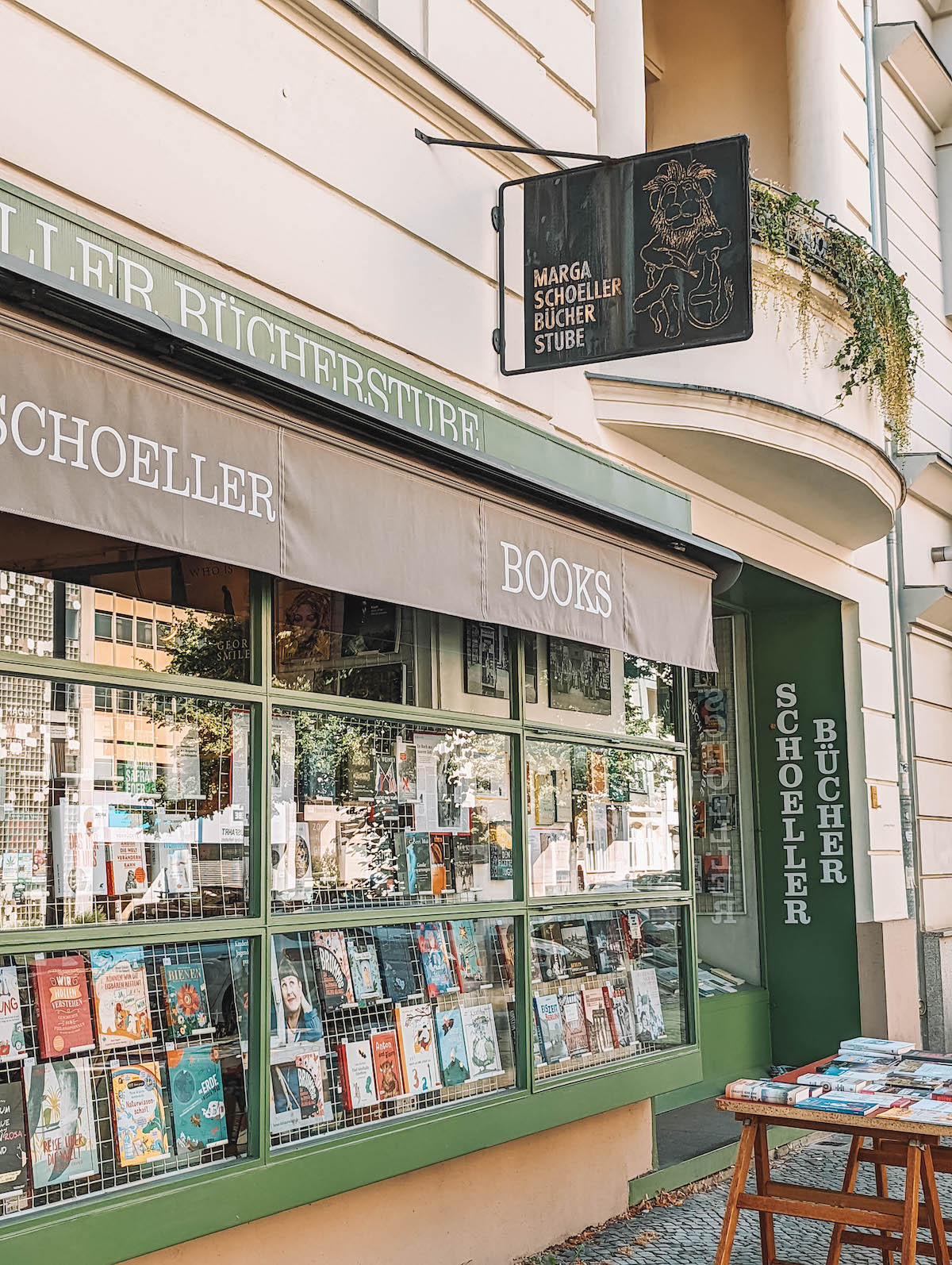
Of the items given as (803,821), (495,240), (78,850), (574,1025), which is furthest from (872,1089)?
(803,821)

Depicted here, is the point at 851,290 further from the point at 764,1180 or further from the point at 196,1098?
the point at 196,1098

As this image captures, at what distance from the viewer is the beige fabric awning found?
3346 mm

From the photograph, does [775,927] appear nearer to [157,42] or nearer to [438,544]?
[438,544]

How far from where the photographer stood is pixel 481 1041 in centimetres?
537

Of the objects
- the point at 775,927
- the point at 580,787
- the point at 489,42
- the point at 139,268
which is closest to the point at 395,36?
the point at 489,42

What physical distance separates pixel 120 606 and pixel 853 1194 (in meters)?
3.10

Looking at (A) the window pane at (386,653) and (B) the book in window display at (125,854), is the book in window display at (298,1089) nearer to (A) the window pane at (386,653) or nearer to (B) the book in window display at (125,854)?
(B) the book in window display at (125,854)

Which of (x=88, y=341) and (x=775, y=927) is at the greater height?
(x=88, y=341)

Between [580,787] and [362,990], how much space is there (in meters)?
1.79

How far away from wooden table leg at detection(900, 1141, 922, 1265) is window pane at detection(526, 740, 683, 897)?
202cm

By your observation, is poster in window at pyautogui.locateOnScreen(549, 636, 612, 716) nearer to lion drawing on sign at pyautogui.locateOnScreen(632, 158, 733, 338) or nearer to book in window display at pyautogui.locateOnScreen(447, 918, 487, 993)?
book in window display at pyautogui.locateOnScreen(447, 918, 487, 993)

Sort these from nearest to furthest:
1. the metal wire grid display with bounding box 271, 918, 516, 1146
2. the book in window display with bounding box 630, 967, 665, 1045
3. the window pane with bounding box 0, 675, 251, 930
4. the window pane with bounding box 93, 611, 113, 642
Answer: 1. the window pane with bounding box 0, 675, 251, 930
2. the window pane with bounding box 93, 611, 113, 642
3. the metal wire grid display with bounding box 271, 918, 516, 1146
4. the book in window display with bounding box 630, 967, 665, 1045

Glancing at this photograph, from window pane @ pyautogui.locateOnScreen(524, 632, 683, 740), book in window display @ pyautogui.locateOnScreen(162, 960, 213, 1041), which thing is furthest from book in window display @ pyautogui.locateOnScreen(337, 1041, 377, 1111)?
window pane @ pyautogui.locateOnScreen(524, 632, 683, 740)

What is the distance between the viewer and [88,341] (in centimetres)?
346
